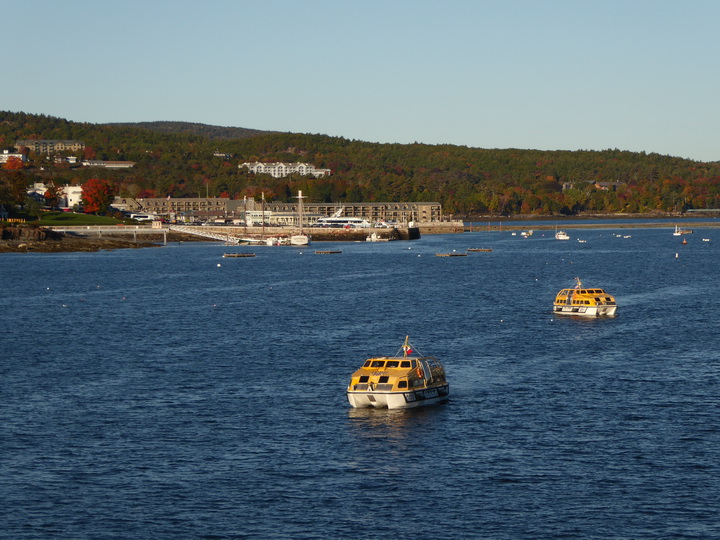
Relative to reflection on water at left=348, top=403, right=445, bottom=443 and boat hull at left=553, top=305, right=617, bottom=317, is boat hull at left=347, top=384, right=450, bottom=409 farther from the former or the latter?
boat hull at left=553, top=305, right=617, bottom=317

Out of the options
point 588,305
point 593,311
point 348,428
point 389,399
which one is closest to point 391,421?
point 389,399

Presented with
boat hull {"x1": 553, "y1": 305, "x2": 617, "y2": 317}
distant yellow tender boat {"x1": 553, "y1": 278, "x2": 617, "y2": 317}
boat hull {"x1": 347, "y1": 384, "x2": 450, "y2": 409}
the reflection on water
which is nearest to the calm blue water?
the reflection on water

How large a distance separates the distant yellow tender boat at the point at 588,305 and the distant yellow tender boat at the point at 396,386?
1800 inches

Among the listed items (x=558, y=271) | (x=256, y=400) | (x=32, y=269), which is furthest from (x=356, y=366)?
(x=32, y=269)

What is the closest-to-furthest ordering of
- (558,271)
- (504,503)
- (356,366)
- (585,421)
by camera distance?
(504,503), (585,421), (356,366), (558,271)

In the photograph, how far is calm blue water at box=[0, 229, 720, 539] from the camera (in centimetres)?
4206

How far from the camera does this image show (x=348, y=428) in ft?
182

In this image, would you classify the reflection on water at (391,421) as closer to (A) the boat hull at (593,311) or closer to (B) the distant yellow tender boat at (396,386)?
(B) the distant yellow tender boat at (396,386)

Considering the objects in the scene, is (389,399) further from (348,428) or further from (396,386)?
(348,428)

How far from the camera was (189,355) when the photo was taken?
80938mm

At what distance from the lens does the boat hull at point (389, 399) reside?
195ft

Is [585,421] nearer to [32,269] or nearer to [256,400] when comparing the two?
[256,400]

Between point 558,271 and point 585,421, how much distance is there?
117248 millimetres

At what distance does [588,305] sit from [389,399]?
49626 millimetres
